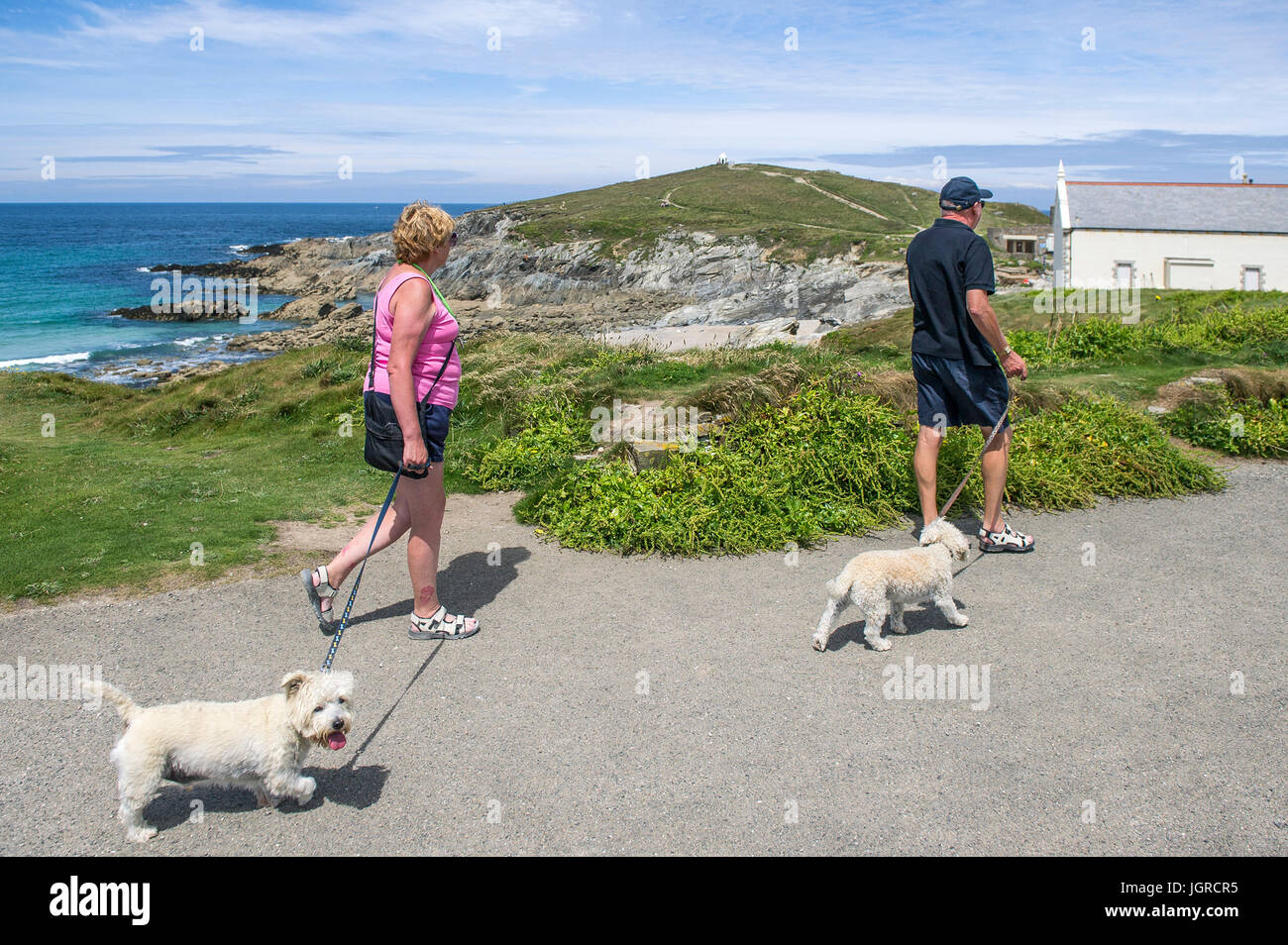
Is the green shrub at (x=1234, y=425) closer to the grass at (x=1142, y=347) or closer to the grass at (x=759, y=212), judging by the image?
the grass at (x=1142, y=347)

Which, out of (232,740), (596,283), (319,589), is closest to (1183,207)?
(596,283)

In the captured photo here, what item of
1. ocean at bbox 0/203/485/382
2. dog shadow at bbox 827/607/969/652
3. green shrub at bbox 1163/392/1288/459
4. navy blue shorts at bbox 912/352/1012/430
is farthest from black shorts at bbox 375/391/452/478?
ocean at bbox 0/203/485/382

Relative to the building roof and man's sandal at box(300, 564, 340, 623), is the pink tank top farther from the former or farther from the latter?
the building roof

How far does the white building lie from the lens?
1658 inches

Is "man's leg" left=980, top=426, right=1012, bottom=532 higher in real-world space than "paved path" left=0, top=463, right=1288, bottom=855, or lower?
higher

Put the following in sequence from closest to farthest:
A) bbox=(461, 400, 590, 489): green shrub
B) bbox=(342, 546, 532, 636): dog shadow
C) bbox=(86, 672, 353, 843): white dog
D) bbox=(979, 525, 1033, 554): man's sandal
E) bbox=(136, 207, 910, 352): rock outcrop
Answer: bbox=(86, 672, 353, 843): white dog, bbox=(342, 546, 532, 636): dog shadow, bbox=(979, 525, 1033, 554): man's sandal, bbox=(461, 400, 590, 489): green shrub, bbox=(136, 207, 910, 352): rock outcrop

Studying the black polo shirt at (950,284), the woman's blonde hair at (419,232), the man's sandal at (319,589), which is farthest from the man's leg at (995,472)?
the man's sandal at (319,589)

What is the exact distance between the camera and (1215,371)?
10883 mm

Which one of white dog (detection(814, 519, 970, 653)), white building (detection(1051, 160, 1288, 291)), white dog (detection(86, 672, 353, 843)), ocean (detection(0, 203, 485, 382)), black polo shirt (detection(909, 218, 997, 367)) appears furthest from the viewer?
white building (detection(1051, 160, 1288, 291))

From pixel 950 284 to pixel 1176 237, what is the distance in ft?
147

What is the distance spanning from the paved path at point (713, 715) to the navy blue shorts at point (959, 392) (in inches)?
44.1

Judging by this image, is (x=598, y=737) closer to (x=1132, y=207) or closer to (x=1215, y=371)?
(x=1215, y=371)

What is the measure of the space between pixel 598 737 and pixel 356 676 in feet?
4.99

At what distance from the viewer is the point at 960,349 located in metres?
6.43
